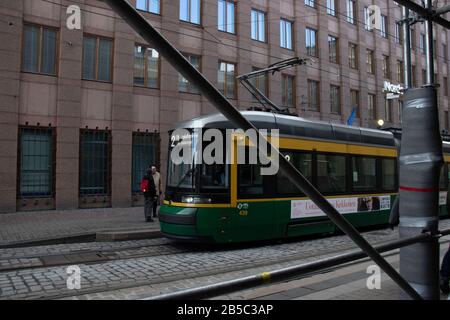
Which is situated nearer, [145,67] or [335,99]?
[145,67]

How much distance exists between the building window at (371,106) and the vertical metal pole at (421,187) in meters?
28.6

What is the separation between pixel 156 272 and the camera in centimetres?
692

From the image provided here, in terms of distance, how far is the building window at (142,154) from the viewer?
59.9ft

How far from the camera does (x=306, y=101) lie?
25344 millimetres

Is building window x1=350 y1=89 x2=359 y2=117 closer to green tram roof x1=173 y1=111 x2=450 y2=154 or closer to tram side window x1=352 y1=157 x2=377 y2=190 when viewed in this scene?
green tram roof x1=173 y1=111 x2=450 y2=154

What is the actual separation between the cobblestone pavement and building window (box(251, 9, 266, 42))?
648 inches

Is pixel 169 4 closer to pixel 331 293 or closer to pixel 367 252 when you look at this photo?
pixel 331 293

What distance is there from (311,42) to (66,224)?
19893 mm

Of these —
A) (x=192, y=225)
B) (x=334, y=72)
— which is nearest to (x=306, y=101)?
(x=334, y=72)

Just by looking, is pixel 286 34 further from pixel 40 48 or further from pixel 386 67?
pixel 40 48
